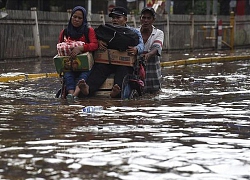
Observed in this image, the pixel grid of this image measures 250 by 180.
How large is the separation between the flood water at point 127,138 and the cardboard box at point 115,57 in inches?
21.8

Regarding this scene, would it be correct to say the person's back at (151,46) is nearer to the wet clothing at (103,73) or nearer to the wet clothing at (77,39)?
the wet clothing at (103,73)

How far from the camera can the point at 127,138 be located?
5.90m

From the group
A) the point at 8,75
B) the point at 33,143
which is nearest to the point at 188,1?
the point at 8,75

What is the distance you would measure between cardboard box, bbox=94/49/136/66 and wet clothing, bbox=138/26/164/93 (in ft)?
3.07

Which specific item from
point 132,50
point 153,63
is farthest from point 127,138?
point 153,63

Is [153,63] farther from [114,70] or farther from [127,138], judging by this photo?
[127,138]

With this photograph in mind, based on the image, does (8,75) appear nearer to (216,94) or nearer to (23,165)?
(216,94)

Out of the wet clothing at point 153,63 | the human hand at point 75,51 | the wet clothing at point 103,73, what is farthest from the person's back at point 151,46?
the human hand at point 75,51

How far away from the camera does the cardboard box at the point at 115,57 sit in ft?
31.9

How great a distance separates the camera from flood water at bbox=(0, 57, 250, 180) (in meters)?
4.57

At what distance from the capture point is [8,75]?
14.1m

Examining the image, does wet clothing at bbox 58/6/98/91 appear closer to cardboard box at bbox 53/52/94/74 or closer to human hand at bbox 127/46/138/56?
cardboard box at bbox 53/52/94/74

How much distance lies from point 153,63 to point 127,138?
5044 millimetres

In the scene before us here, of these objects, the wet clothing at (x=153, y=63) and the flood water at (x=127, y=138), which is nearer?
the flood water at (x=127, y=138)
